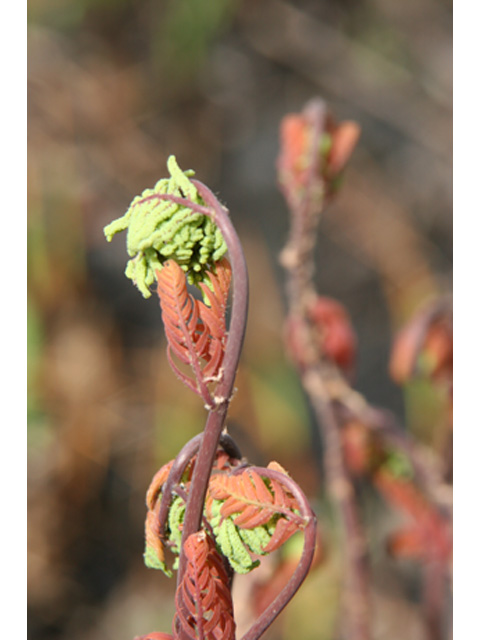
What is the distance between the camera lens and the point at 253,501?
0.92 feet

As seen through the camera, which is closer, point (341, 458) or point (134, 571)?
point (341, 458)

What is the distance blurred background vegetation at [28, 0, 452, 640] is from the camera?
158 centimetres

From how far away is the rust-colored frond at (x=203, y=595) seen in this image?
284 mm

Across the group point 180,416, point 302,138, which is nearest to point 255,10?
point 180,416

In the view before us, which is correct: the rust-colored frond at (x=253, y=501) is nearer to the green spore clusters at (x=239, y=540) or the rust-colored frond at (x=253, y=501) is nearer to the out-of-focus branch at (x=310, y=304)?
the green spore clusters at (x=239, y=540)

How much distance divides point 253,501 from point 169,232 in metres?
0.11

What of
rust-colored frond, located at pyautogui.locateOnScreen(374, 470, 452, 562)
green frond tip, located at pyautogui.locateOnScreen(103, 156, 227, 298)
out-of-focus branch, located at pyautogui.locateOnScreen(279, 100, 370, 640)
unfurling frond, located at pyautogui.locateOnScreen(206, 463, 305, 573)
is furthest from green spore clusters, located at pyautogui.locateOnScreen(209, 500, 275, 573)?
rust-colored frond, located at pyautogui.locateOnScreen(374, 470, 452, 562)

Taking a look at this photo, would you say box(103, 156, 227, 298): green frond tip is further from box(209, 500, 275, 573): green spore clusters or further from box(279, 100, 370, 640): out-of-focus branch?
box(279, 100, 370, 640): out-of-focus branch

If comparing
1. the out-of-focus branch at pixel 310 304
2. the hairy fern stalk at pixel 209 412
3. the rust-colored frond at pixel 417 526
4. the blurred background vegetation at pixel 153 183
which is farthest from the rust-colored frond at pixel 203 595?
the blurred background vegetation at pixel 153 183

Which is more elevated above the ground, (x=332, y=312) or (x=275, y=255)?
(x=332, y=312)

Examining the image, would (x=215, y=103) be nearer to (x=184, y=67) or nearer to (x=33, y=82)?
(x=184, y=67)

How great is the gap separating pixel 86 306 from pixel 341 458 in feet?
3.96

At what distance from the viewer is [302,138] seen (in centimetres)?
59

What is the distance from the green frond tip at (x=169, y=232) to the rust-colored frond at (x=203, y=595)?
11cm
